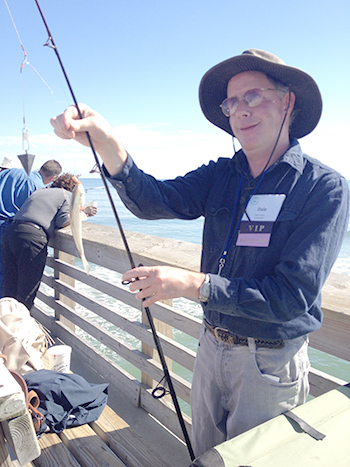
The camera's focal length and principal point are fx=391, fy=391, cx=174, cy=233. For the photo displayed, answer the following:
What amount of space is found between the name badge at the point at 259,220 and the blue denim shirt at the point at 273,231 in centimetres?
2

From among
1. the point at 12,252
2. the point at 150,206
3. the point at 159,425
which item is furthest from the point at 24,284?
the point at 150,206

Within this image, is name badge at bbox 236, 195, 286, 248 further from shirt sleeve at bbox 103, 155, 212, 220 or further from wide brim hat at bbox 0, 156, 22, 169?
wide brim hat at bbox 0, 156, 22, 169

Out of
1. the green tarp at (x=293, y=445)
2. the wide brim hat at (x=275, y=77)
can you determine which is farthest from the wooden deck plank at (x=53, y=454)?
the wide brim hat at (x=275, y=77)

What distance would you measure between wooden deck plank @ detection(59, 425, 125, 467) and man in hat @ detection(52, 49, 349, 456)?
436mm

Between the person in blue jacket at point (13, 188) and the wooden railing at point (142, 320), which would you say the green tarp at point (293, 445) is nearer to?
the wooden railing at point (142, 320)

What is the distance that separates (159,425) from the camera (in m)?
2.58

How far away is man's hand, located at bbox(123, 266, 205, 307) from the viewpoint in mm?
1212

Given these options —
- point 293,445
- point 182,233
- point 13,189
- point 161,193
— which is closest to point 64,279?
point 13,189

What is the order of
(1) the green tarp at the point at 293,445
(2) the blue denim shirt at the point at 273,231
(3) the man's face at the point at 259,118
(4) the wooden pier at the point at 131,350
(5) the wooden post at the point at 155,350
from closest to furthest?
(1) the green tarp at the point at 293,445 → (2) the blue denim shirt at the point at 273,231 → (3) the man's face at the point at 259,118 → (4) the wooden pier at the point at 131,350 → (5) the wooden post at the point at 155,350

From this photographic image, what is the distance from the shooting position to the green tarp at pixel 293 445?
38.9 inches

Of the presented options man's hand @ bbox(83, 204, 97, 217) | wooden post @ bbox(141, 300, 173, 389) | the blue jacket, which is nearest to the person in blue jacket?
the blue jacket

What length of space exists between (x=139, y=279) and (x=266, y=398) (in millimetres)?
612

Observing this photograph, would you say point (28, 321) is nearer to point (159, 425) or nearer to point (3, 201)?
point (159, 425)

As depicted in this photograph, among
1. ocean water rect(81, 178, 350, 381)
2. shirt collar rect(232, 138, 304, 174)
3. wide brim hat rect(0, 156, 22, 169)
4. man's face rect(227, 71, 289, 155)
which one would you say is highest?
wide brim hat rect(0, 156, 22, 169)
